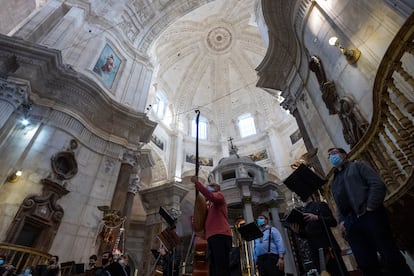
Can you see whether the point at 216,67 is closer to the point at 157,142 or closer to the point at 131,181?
the point at 157,142

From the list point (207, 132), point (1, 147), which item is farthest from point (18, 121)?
point (207, 132)

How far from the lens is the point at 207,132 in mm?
26953

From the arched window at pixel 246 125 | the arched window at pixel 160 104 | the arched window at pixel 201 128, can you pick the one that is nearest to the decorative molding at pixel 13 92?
the arched window at pixel 160 104

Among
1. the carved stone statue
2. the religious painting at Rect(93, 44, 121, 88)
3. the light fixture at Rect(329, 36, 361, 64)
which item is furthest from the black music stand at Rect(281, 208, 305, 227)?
the religious painting at Rect(93, 44, 121, 88)

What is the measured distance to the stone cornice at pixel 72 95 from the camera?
8.86m

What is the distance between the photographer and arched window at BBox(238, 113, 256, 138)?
86.5 ft

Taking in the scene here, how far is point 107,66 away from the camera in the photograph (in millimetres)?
12898

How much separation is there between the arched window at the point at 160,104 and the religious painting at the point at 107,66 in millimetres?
8682

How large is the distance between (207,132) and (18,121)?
19686mm

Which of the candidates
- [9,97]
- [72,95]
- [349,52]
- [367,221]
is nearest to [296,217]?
[367,221]

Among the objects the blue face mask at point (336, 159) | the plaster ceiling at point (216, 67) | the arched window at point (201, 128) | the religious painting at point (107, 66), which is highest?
the plaster ceiling at point (216, 67)

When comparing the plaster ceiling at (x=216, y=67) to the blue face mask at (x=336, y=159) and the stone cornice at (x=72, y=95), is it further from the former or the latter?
the blue face mask at (x=336, y=159)

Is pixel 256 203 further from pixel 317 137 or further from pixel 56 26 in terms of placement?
pixel 56 26

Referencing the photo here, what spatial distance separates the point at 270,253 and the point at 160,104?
2107cm
